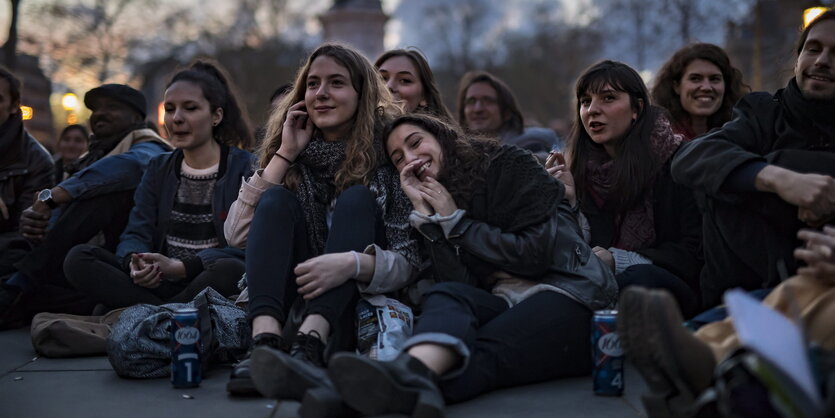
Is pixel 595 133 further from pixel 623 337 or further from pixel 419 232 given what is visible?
pixel 623 337

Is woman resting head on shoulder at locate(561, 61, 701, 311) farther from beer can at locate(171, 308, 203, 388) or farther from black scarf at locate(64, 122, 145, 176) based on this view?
black scarf at locate(64, 122, 145, 176)

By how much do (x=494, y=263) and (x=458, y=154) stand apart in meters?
0.57

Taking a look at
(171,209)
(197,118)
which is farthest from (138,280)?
(197,118)

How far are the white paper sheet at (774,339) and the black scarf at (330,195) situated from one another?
6.99ft

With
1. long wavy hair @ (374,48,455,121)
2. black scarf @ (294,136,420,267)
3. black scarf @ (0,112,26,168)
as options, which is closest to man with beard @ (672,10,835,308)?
black scarf @ (294,136,420,267)

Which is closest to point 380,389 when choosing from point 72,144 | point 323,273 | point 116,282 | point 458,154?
point 323,273

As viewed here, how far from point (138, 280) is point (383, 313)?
68.1 inches

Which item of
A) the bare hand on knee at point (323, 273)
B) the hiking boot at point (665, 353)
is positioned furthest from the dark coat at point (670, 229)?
the hiking boot at point (665, 353)

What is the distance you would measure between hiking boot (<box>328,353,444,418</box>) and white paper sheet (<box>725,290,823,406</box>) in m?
1.08

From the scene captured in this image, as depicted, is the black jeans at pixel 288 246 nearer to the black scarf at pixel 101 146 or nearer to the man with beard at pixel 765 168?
the man with beard at pixel 765 168

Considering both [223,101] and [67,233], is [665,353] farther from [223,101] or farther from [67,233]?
[67,233]

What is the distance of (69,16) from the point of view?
30062 mm

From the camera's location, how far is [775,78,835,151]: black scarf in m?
3.75

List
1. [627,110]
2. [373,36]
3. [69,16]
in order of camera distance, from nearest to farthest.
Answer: [627,110], [373,36], [69,16]
